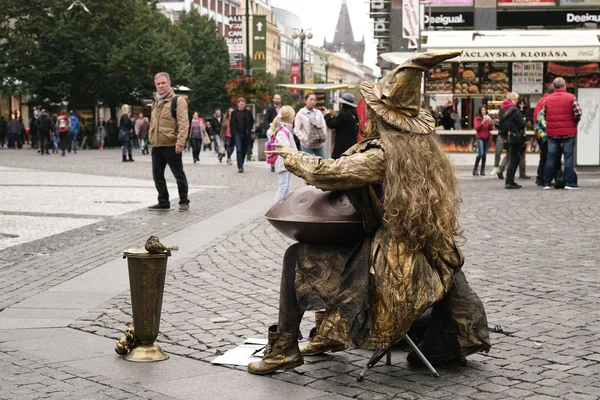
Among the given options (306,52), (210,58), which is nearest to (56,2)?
(210,58)

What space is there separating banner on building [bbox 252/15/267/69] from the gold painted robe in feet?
130

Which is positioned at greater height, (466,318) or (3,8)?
(3,8)

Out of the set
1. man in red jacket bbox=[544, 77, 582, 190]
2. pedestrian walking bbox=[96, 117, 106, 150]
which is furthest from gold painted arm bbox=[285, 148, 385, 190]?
pedestrian walking bbox=[96, 117, 106, 150]

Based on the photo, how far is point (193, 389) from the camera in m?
4.97

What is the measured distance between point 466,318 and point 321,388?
34.6 inches

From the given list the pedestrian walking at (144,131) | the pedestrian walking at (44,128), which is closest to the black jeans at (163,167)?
the pedestrian walking at (144,131)

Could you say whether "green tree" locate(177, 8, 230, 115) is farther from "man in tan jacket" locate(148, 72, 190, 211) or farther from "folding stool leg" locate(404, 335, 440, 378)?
"folding stool leg" locate(404, 335, 440, 378)

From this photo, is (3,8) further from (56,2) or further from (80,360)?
(80,360)

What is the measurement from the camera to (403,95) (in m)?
5.02

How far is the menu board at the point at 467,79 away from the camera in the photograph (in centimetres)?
2718

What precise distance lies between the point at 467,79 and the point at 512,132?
857 cm

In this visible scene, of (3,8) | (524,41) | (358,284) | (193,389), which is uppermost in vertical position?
(3,8)

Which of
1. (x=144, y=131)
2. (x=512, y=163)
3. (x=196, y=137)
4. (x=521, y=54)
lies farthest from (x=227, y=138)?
(x=512, y=163)

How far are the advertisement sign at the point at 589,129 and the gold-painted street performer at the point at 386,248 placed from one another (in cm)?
1824
